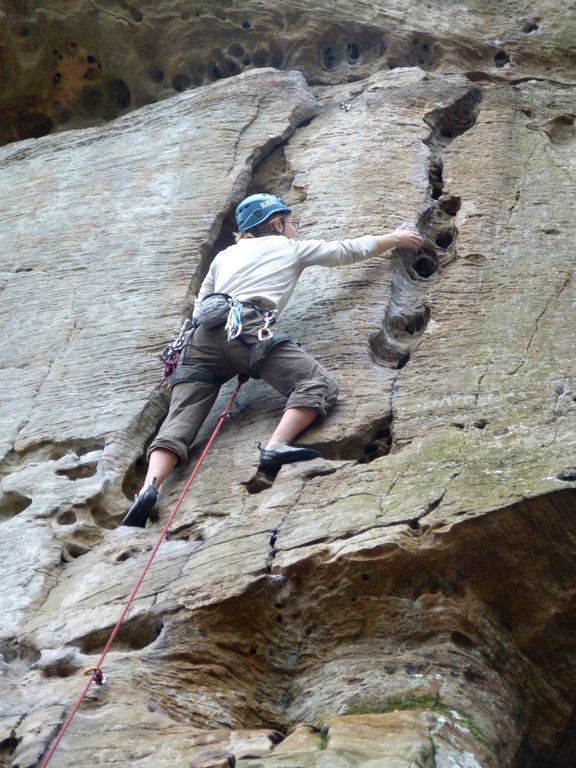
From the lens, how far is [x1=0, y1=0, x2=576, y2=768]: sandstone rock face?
6.10 m

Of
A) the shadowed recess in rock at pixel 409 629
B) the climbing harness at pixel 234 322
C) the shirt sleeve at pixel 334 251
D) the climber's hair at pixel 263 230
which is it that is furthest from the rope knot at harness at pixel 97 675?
the climber's hair at pixel 263 230

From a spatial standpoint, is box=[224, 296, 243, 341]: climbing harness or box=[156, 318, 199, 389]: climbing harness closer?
box=[224, 296, 243, 341]: climbing harness

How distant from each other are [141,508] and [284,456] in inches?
31.6

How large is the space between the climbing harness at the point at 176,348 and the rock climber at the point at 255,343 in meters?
0.04

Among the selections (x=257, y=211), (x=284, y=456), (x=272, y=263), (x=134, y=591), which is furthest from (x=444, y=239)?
(x=134, y=591)

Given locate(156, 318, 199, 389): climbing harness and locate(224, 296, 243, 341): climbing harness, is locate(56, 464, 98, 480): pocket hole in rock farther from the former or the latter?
locate(224, 296, 243, 341): climbing harness

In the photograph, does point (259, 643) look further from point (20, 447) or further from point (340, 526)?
point (20, 447)

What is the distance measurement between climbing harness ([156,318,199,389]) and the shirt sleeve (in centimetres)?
78

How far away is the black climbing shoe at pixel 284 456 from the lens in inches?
287

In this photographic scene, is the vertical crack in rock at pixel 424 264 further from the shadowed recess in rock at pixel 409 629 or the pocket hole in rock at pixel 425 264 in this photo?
the shadowed recess in rock at pixel 409 629

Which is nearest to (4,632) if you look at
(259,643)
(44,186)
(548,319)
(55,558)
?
(55,558)

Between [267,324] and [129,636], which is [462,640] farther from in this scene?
[267,324]

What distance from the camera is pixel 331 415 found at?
7.64m

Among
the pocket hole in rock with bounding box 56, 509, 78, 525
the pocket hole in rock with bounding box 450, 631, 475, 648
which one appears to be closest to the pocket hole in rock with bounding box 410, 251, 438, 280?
the pocket hole in rock with bounding box 56, 509, 78, 525
